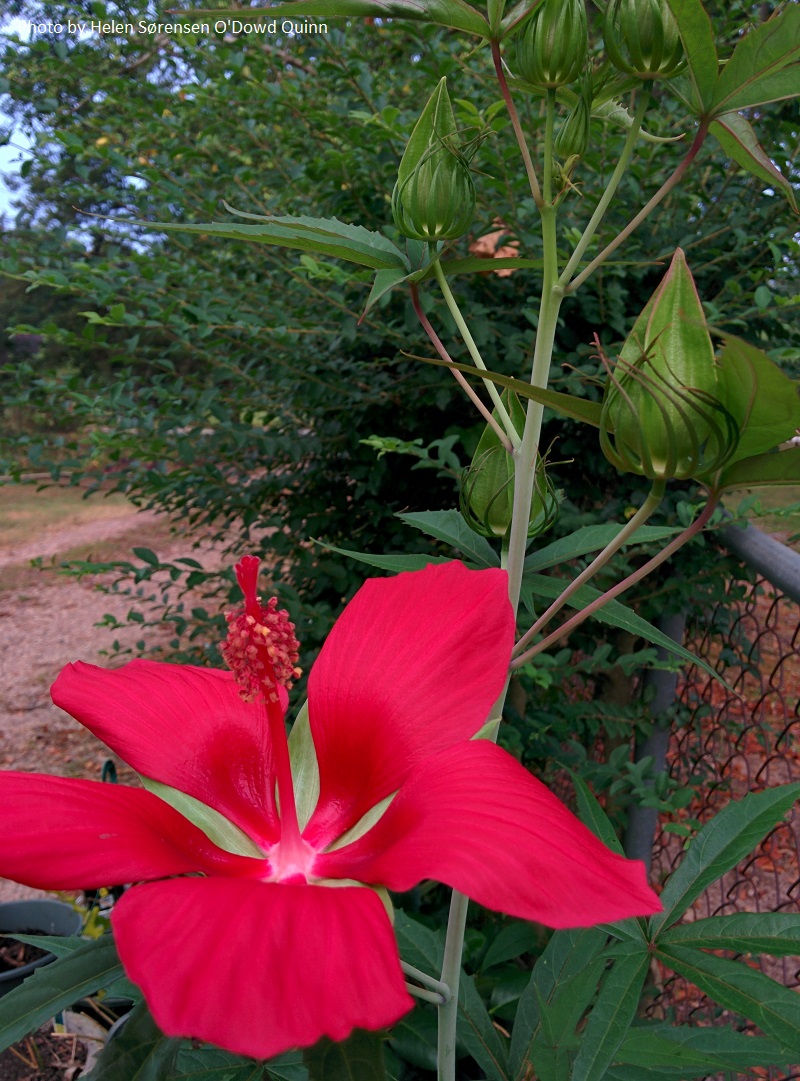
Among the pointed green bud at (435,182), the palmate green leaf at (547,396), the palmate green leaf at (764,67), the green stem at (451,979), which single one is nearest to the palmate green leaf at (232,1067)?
the green stem at (451,979)

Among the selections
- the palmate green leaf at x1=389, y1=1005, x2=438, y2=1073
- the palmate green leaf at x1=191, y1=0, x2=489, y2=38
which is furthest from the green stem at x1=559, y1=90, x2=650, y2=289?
the palmate green leaf at x1=389, y1=1005, x2=438, y2=1073

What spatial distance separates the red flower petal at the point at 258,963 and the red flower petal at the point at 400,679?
0.15 meters

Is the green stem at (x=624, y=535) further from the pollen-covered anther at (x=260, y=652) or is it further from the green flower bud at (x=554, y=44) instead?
the green flower bud at (x=554, y=44)

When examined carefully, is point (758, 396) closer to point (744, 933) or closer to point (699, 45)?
point (699, 45)

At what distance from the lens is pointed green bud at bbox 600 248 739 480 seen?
420 mm

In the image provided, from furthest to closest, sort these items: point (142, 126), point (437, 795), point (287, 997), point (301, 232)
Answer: point (142, 126)
point (301, 232)
point (437, 795)
point (287, 997)

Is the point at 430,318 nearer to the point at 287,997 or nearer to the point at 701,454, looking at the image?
the point at 701,454

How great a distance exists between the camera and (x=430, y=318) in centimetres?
159

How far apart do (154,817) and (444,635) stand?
20cm

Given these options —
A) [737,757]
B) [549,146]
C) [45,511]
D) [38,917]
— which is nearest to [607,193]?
[549,146]

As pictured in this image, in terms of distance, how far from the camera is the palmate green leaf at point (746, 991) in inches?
23.1

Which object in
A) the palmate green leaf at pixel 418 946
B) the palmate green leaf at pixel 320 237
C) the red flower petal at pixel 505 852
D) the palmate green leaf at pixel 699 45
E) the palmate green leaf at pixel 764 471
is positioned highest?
the palmate green leaf at pixel 699 45

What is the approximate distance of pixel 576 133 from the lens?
1.88 feet

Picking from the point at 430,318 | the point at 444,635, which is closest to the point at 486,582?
the point at 444,635
